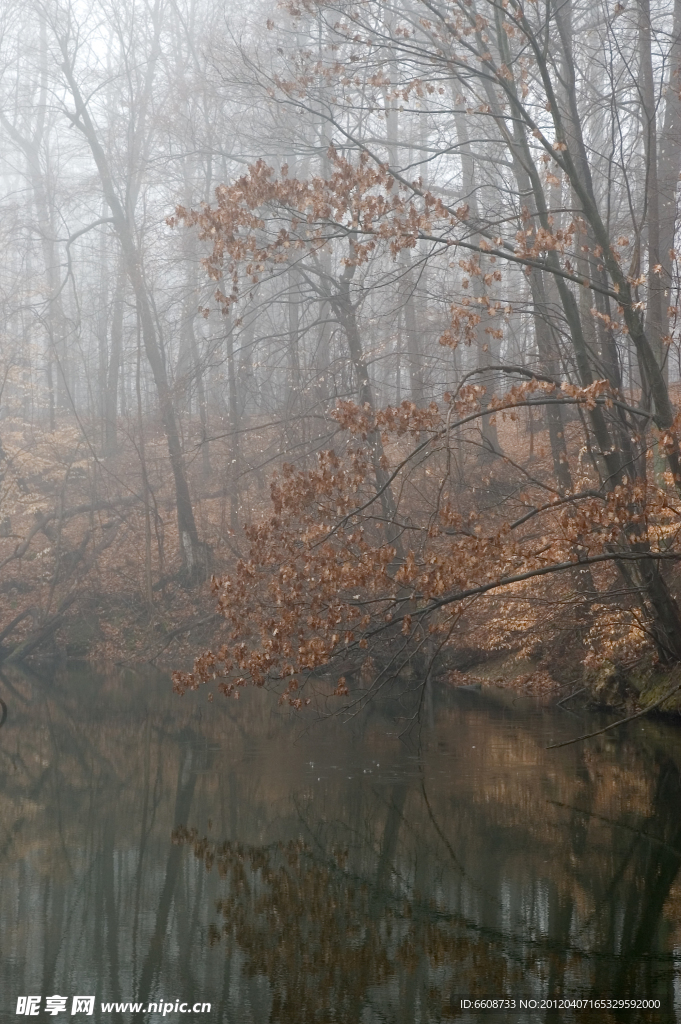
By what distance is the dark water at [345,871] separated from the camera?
6137mm

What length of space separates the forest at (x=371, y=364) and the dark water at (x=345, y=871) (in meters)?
1.15

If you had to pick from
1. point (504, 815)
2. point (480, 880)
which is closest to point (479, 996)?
point (480, 880)

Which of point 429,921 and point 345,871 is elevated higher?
point 345,871

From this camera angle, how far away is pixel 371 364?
2473 centimetres

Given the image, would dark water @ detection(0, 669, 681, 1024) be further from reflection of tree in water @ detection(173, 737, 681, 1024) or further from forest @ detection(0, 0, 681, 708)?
forest @ detection(0, 0, 681, 708)

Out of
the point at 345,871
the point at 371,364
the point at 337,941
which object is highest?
the point at 371,364

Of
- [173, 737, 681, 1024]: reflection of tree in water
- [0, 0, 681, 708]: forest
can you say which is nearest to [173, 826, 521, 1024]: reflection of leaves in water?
[173, 737, 681, 1024]: reflection of tree in water

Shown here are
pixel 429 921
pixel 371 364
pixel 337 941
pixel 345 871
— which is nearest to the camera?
pixel 337 941

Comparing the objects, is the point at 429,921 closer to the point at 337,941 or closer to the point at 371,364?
the point at 337,941

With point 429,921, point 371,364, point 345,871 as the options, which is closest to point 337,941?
point 429,921

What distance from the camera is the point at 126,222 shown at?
83.3ft

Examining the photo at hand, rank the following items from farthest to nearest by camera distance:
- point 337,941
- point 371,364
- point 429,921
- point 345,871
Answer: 1. point 371,364
2. point 345,871
3. point 429,921
4. point 337,941

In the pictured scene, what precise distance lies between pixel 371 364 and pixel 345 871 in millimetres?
17479

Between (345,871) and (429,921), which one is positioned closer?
(429,921)
